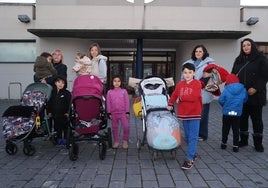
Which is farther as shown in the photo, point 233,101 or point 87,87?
point 233,101

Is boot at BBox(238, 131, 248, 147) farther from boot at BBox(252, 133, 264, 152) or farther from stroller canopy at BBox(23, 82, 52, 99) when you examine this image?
stroller canopy at BBox(23, 82, 52, 99)

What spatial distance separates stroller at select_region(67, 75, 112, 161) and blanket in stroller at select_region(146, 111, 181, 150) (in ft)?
2.79

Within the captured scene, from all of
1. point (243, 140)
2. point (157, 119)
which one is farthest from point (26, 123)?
point (243, 140)

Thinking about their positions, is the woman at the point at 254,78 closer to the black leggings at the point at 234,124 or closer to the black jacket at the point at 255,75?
the black jacket at the point at 255,75

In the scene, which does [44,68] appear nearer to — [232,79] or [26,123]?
[26,123]

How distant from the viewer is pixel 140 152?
6.25m

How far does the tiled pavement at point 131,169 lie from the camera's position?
4.53 m

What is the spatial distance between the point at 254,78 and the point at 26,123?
4209 mm

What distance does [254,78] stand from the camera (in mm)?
6227

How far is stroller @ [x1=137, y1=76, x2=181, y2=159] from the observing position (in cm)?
536

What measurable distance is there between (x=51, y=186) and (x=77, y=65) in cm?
265

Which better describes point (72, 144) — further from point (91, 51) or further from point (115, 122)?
point (91, 51)

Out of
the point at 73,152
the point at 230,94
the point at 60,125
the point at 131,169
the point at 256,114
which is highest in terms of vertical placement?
the point at 230,94

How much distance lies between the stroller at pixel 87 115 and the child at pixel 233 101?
228cm
